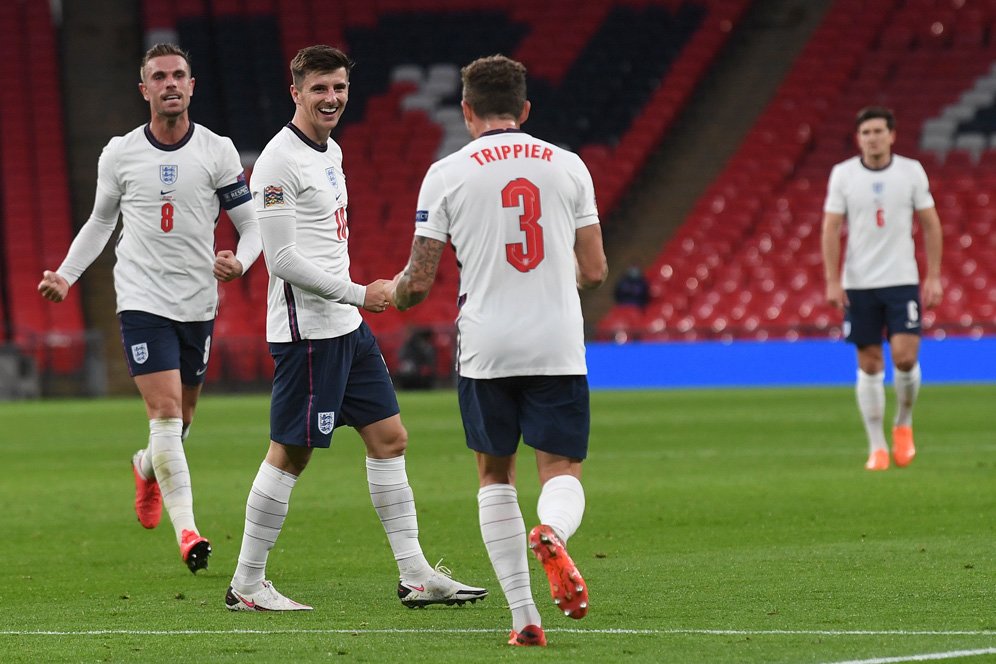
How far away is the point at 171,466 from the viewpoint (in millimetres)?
7324

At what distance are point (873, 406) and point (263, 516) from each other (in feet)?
20.6

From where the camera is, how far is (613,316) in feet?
88.7

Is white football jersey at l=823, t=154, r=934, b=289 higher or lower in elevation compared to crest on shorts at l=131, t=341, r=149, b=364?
higher

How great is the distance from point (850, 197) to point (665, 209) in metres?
18.4

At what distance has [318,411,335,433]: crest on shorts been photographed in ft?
19.8

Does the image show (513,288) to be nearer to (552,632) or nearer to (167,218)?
(552,632)

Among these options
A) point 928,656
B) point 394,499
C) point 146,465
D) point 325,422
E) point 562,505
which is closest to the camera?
point 928,656

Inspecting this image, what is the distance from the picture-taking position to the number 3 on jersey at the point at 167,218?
294 inches

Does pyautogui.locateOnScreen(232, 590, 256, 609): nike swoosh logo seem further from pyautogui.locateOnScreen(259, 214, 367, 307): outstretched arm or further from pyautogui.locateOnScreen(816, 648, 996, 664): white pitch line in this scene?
pyautogui.locateOnScreen(816, 648, 996, 664): white pitch line

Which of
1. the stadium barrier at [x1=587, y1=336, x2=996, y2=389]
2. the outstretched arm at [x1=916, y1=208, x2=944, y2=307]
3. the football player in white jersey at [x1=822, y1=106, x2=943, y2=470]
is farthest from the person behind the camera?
the stadium barrier at [x1=587, y1=336, x2=996, y2=389]

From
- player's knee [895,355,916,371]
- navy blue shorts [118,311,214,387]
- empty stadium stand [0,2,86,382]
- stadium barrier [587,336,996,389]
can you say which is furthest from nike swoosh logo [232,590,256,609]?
empty stadium stand [0,2,86,382]

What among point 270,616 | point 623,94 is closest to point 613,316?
point 623,94

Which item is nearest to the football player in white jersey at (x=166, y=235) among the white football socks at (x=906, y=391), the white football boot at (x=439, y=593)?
the white football boot at (x=439, y=593)

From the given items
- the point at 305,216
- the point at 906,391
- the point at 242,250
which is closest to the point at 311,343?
the point at 305,216
